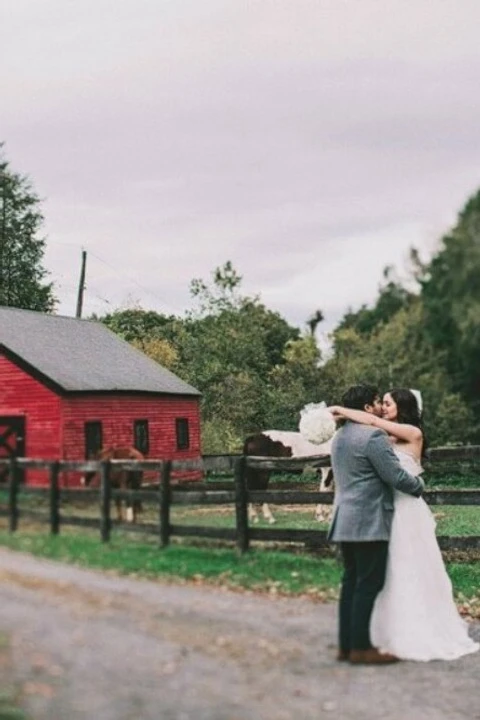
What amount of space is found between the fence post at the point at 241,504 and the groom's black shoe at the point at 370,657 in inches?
29.3

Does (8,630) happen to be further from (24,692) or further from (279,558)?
(279,558)

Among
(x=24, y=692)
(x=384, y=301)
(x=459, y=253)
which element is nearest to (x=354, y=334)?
(x=384, y=301)

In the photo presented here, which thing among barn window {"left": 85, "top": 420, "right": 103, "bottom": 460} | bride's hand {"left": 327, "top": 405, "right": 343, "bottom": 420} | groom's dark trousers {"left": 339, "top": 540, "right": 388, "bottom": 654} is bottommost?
groom's dark trousers {"left": 339, "top": 540, "right": 388, "bottom": 654}

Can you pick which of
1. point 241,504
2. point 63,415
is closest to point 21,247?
point 63,415

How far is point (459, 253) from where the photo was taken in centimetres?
530

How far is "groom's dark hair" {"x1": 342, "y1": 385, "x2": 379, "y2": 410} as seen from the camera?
6336 millimetres

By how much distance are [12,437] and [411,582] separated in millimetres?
3684

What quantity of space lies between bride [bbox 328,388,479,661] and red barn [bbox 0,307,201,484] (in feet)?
5.30

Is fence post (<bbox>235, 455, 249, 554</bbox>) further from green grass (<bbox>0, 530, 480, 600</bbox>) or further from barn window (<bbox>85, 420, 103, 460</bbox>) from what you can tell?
barn window (<bbox>85, 420, 103, 460</bbox>)

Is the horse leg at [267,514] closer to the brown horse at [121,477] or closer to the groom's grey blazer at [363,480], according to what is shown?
the groom's grey blazer at [363,480]

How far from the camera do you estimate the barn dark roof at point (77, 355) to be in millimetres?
4332

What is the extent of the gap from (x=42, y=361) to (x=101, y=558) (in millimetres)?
776

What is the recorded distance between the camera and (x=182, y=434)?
5.54 m

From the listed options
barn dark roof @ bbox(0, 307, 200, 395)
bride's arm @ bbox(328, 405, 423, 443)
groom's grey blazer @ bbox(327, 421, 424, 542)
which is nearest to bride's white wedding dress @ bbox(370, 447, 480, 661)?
bride's arm @ bbox(328, 405, 423, 443)
